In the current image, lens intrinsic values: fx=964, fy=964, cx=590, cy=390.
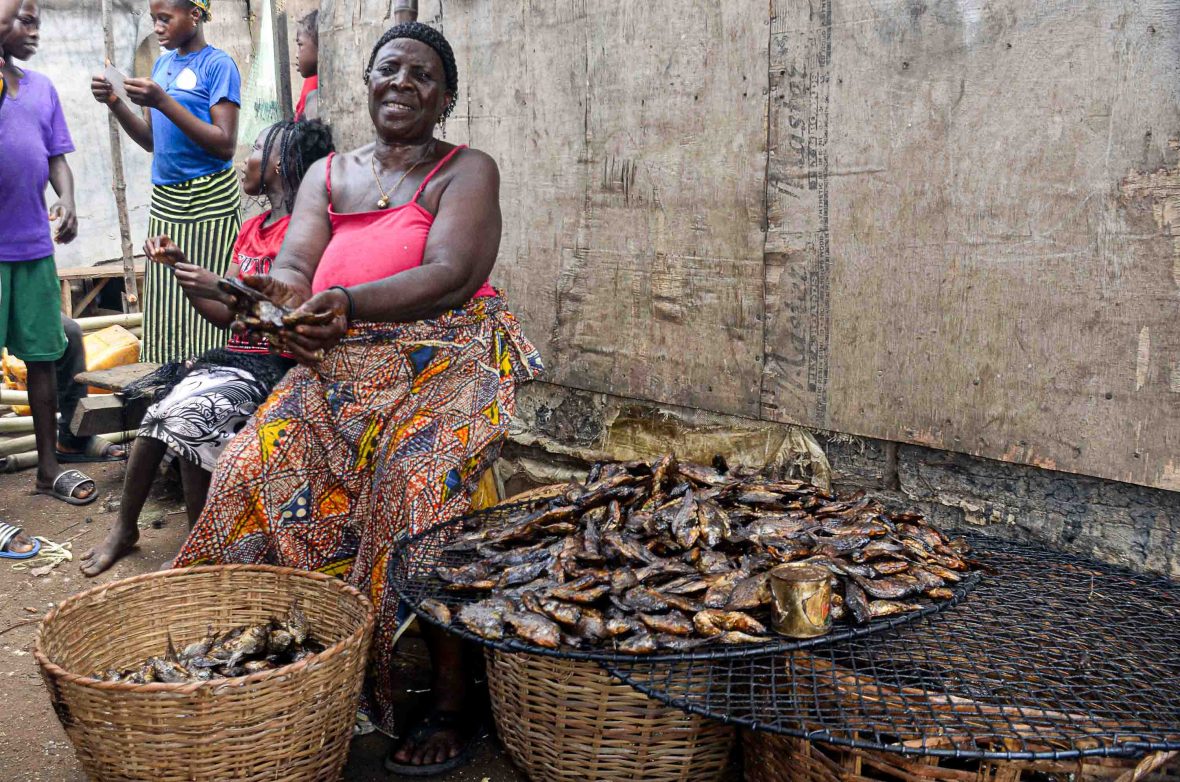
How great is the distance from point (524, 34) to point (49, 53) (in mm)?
9008

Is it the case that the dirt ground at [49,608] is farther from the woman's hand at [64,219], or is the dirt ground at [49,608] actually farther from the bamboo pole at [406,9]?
the bamboo pole at [406,9]

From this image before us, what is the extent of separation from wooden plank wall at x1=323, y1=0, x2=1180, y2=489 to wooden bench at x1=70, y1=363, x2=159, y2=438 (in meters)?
2.63

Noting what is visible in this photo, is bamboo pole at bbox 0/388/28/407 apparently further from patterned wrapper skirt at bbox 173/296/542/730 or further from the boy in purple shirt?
patterned wrapper skirt at bbox 173/296/542/730

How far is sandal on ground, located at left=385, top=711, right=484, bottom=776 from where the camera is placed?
9.48 feet

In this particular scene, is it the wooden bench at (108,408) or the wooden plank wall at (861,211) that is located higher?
the wooden plank wall at (861,211)

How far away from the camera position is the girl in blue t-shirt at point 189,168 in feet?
16.1

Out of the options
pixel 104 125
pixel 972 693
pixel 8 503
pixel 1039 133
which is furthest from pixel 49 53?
pixel 972 693

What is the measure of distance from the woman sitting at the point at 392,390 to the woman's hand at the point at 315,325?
0.19 metres

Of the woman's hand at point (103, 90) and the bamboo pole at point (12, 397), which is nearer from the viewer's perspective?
the woman's hand at point (103, 90)

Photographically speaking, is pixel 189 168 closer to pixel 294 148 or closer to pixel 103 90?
pixel 103 90

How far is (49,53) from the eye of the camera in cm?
1081

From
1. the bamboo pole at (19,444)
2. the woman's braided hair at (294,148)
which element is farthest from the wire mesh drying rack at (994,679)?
the bamboo pole at (19,444)

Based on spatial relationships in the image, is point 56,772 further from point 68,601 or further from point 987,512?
point 987,512

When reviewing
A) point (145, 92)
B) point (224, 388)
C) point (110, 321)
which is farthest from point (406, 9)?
point (110, 321)
